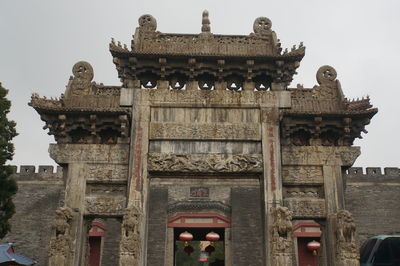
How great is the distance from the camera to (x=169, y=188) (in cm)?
2345

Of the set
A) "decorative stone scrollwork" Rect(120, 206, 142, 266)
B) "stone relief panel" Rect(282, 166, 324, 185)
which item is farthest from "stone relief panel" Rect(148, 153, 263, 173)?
"decorative stone scrollwork" Rect(120, 206, 142, 266)

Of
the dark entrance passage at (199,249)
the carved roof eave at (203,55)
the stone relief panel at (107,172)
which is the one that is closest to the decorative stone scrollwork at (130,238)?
the stone relief panel at (107,172)

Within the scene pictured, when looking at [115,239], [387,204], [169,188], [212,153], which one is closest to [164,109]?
[212,153]

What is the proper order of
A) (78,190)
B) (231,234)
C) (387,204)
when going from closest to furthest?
(78,190)
(231,234)
(387,204)

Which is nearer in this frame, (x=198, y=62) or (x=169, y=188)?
(x=198, y=62)

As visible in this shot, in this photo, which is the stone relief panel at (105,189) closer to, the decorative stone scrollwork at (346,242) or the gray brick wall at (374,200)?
the decorative stone scrollwork at (346,242)

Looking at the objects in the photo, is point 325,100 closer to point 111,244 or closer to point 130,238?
point 130,238

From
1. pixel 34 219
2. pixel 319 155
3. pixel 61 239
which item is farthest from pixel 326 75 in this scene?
pixel 34 219

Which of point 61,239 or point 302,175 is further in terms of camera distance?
point 302,175

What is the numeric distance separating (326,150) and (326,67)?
2516 mm

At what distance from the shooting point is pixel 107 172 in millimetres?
10617

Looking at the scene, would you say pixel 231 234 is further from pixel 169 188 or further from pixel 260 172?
pixel 260 172

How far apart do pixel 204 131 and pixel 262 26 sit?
3741 millimetres

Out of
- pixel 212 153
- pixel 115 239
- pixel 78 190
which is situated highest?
pixel 212 153
